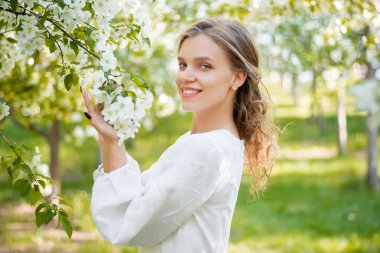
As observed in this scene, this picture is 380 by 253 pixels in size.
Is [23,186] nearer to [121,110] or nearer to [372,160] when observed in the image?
[121,110]

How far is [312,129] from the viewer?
14039mm

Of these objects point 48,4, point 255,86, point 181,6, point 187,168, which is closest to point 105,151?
point 187,168

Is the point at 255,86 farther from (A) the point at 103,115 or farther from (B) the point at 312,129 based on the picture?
(B) the point at 312,129

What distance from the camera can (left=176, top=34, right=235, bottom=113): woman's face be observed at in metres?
1.72

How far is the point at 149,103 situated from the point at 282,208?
5798 millimetres

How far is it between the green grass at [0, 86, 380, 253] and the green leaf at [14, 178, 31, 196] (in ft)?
4.59

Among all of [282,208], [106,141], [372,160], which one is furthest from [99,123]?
[372,160]

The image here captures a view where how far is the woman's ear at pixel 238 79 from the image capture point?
6.04 ft

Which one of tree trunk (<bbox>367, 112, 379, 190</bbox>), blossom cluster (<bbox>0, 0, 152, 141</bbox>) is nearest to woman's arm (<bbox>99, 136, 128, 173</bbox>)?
blossom cluster (<bbox>0, 0, 152, 141</bbox>)

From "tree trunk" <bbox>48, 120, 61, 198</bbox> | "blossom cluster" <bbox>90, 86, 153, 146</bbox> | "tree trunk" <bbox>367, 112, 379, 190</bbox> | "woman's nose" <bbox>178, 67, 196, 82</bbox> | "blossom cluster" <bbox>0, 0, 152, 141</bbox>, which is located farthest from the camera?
"tree trunk" <bbox>367, 112, 379, 190</bbox>

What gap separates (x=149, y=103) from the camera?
149 centimetres

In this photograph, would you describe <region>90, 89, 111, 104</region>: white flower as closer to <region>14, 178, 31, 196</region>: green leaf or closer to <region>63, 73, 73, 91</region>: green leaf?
<region>63, 73, 73, 91</region>: green leaf

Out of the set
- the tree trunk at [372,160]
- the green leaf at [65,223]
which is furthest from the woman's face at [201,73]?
the tree trunk at [372,160]

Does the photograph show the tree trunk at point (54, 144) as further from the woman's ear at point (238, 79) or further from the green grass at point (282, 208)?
the woman's ear at point (238, 79)
